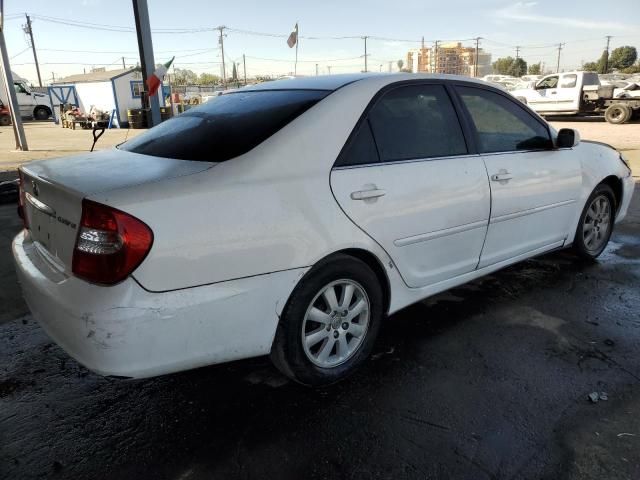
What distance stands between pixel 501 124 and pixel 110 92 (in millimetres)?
26027

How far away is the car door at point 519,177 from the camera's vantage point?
3.32 metres

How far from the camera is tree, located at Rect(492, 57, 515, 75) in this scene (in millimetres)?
91812

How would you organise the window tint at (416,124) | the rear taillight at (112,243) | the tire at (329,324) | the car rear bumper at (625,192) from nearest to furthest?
1. the rear taillight at (112,243)
2. the tire at (329,324)
3. the window tint at (416,124)
4. the car rear bumper at (625,192)

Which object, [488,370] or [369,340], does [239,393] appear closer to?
[369,340]

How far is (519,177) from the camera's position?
3453 mm

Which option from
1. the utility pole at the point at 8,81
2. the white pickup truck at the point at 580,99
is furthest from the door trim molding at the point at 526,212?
the white pickup truck at the point at 580,99

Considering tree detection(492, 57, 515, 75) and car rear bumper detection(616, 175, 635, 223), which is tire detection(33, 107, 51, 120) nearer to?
car rear bumper detection(616, 175, 635, 223)

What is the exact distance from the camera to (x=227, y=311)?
218 cm

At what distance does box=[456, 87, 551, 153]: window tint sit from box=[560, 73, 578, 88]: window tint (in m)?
18.6

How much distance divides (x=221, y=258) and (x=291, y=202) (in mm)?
423

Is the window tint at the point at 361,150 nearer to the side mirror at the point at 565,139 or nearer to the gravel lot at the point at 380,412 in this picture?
the gravel lot at the point at 380,412

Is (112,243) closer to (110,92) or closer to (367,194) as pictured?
(367,194)

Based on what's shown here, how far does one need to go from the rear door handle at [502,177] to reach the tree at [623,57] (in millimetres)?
91397

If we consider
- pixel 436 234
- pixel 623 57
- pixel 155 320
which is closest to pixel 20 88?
pixel 436 234
